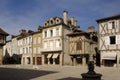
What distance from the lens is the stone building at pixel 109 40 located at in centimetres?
3058

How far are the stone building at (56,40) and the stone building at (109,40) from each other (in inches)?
376

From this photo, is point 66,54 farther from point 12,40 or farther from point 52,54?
point 12,40

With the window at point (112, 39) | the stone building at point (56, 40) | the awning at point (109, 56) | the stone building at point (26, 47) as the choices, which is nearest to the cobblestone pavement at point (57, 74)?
the awning at point (109, 56)

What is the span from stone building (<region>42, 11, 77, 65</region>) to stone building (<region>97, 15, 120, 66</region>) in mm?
9559

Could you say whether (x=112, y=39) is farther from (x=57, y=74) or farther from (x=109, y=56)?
(x=57, y=74)

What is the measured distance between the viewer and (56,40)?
41.2m

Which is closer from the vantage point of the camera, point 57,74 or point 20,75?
point 20,75

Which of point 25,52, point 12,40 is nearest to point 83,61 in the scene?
point 25,52

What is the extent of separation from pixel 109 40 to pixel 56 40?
12822 millimetres

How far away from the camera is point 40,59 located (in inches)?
1810

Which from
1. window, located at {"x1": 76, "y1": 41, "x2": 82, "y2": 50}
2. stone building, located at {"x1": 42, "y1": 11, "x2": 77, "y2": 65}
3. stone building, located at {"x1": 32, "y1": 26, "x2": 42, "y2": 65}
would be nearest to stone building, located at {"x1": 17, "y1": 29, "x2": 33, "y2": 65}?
stone building, located at {"x1": 32, "y1": 26, "x2": 42, "y2": 65}

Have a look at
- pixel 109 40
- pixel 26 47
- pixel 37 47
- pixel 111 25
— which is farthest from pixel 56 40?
pixel 111 25

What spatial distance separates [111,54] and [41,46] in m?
19.0

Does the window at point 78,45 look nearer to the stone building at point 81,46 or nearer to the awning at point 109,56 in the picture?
the stone building at point 81,46
